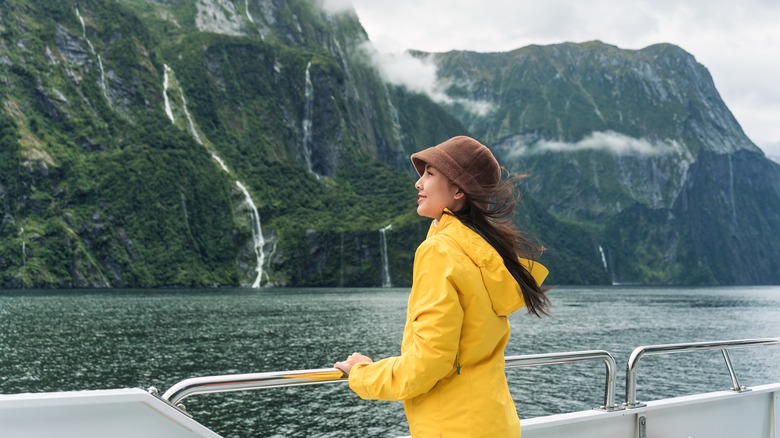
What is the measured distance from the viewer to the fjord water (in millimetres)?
27938

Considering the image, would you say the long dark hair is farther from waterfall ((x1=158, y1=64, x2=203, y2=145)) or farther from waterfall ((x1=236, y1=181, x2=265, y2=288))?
waterfall ((x1=158, y1=64, x2=203, y2=145))

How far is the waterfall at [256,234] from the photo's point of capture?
15412 cm

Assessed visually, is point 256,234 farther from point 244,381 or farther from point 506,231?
point 506,231

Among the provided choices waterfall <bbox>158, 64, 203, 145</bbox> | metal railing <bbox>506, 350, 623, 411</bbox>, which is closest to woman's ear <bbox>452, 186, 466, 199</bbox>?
metal railing <bbox>506, 350, 623, 411</bbox>

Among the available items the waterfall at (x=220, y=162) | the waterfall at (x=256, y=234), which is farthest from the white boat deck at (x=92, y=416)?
the waterfall at (x=220, y=162)

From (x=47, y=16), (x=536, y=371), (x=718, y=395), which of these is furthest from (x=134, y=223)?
(x=718, y=395)

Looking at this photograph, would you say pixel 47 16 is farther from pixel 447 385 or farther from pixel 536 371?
pixel 447 385

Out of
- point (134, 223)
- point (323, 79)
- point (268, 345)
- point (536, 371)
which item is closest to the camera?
point (536, 371)

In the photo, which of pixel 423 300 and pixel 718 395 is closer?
pixel 423 300

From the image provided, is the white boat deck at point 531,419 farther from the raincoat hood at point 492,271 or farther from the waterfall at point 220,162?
the waterfall at point 220,162

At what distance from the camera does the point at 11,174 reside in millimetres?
133375

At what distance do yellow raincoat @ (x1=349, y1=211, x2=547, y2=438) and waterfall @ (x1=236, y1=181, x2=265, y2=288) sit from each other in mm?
153241

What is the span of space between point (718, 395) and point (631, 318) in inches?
3165

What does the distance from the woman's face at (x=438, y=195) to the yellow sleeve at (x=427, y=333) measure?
309 mm
